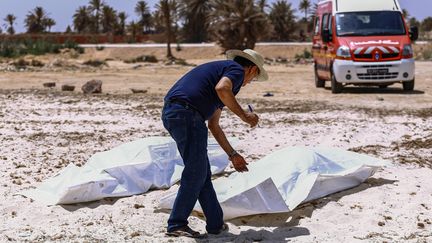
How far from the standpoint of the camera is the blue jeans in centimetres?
519

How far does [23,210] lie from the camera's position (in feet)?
20.7

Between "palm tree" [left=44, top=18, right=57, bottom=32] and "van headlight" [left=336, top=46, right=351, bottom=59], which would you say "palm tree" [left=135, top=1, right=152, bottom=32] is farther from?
"van headlight" [left=336, top=46, right=351, bottom=59]

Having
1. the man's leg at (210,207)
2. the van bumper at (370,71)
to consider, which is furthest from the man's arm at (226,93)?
the van bumper at (370,71)

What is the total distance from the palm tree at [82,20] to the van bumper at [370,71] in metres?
80.2

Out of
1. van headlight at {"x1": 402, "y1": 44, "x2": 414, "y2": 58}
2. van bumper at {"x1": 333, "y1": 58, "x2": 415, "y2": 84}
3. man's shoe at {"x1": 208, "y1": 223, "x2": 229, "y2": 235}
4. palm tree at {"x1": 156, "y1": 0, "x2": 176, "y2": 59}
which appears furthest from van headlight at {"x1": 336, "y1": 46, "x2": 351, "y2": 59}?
palm tree at {"x1": 156, "y1": 0, "x2": 176, "y2": 59}

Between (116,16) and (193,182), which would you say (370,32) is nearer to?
(193,182)

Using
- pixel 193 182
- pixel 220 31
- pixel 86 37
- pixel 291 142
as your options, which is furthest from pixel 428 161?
pixel 86 37

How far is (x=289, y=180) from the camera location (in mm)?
6426

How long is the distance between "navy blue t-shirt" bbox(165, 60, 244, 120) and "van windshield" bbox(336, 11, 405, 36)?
1294 cm

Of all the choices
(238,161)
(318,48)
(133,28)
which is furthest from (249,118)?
(133,28)

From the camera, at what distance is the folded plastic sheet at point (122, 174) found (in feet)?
21.5

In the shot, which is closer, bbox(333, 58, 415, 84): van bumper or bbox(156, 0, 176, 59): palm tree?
bbox(333, 58, 415, 84): van bumper

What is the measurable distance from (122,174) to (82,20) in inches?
3645

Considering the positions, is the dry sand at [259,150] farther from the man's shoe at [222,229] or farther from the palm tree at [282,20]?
the palm tree at [282,20]
